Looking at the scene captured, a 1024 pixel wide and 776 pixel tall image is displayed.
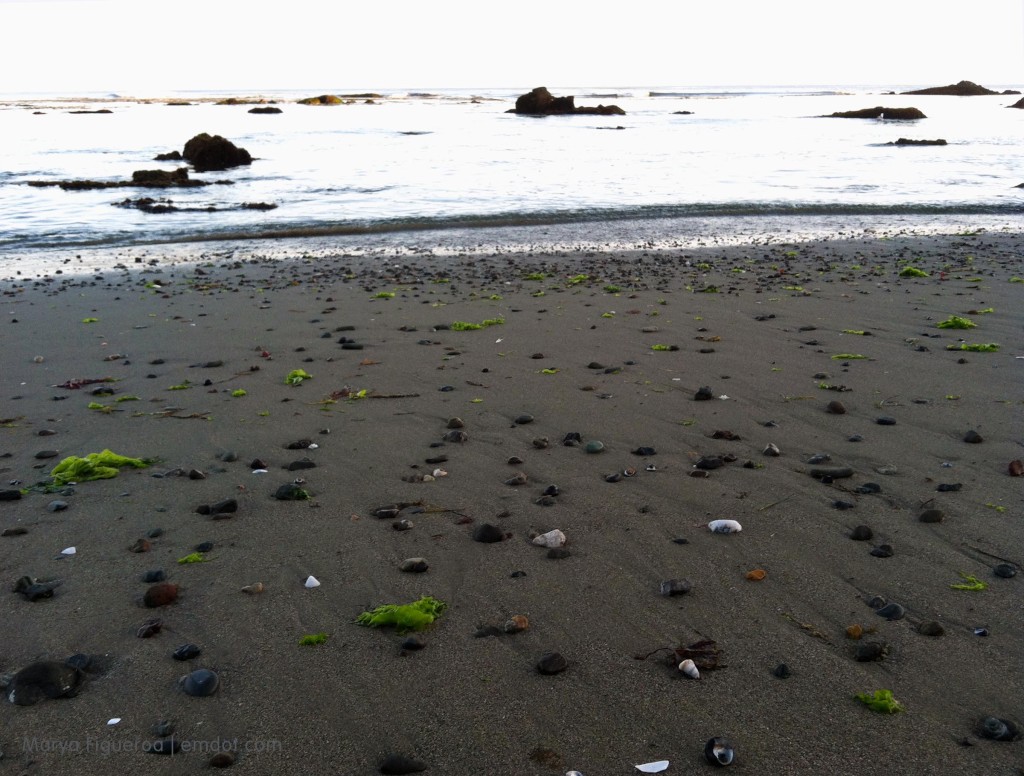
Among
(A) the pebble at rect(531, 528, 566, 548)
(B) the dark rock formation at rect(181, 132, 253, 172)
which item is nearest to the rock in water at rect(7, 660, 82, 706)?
(A) the pebble at rect(531, 528, 566, 548)

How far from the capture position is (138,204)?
21.9 metres

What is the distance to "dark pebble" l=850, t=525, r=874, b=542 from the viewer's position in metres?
4.30

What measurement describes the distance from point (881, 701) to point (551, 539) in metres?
1.80

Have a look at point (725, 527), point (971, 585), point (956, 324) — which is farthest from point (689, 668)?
point (956, 324)

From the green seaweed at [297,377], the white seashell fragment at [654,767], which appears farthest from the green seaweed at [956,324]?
the white seashell fragment at [654,767]

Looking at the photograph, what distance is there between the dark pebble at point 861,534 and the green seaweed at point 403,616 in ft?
7.52

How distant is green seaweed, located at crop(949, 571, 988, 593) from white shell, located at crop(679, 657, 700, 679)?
1510mm

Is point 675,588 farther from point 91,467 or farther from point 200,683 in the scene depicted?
point 91,467

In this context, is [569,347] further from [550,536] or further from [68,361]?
[68,361]

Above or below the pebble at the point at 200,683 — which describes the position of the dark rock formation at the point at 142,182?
above

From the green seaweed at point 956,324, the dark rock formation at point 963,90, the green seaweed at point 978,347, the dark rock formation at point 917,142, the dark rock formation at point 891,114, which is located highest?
the dark rock formation at point 963,90

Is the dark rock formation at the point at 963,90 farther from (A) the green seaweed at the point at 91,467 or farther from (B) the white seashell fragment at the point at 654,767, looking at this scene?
(B) the white seashell fragment at the point at 654,767

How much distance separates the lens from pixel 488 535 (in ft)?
14.3

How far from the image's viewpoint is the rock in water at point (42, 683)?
3104mm
